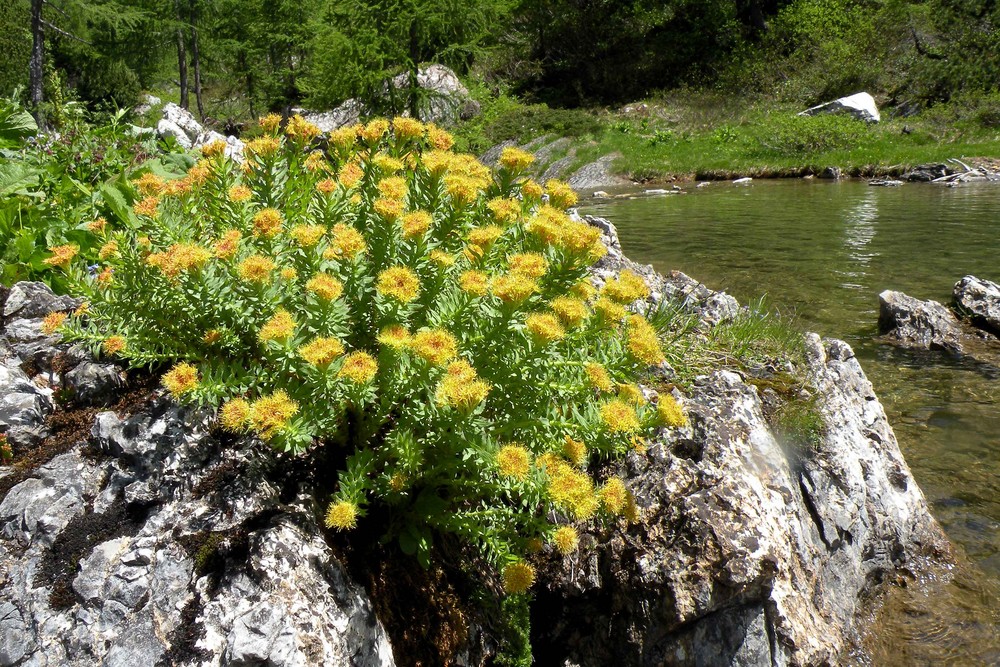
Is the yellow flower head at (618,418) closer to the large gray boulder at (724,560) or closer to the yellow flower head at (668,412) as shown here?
the yellow flower head at (668,412)

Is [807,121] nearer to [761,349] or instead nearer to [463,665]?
[761,349]

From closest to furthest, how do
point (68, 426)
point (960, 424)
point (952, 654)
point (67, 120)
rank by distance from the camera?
point (68, 426) < point (952, 654) < point (960, 424) < point (67, 120)

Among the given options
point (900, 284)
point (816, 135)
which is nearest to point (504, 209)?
point (900, 284)

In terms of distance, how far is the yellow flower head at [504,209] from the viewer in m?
2.82

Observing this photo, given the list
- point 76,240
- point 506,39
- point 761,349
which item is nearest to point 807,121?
point 506,39

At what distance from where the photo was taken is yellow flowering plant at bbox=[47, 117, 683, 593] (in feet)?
7.16

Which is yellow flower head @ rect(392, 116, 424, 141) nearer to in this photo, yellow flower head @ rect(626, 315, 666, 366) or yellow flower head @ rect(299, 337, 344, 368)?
yellow flower head @ rect(299, 337, 344, 368)

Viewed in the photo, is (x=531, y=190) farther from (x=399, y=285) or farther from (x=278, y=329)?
(x=278, y=329)

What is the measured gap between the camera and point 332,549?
2447 mm

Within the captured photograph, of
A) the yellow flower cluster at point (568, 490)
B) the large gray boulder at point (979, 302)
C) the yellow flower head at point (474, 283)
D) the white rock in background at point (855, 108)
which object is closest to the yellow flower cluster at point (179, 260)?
the yellow flower head at point (474, 283)

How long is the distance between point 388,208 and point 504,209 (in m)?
0.60

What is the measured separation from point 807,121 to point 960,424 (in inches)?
955

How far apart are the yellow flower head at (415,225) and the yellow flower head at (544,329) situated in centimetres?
53

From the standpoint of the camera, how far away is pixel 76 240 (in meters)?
4.37
